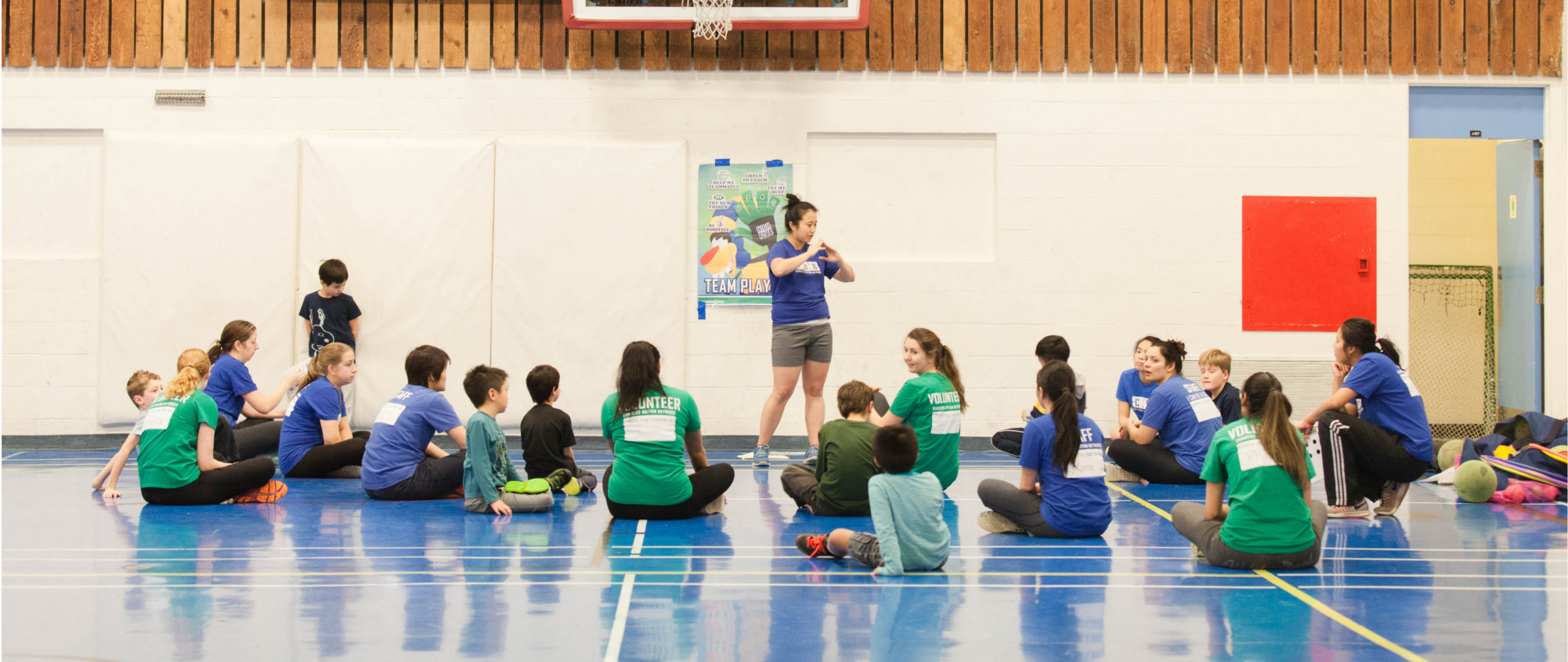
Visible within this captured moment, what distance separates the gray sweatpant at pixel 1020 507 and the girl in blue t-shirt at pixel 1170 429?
200 cm

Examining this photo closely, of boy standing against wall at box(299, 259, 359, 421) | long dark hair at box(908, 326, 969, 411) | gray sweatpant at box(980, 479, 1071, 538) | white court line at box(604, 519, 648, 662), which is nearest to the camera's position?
white court line at box(604, 519, 648, 662)

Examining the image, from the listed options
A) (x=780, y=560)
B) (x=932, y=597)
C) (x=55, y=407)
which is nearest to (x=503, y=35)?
(x=55, y=407)

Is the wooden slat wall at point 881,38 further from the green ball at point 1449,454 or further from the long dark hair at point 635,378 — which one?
the long dark hair at point 635,378

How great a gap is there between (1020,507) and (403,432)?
145 inches

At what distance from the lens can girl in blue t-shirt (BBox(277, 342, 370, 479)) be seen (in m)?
7.41

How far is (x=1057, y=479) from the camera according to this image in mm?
5410

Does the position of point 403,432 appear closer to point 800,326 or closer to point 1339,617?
point 800,326

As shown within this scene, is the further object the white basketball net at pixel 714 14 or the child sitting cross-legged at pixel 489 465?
the white basketball net at pixel 714 14

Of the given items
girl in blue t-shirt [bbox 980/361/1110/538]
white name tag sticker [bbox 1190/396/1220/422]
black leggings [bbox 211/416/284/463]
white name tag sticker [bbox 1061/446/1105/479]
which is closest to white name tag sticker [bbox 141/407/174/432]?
black leggings [bbox 211/416/284/463]

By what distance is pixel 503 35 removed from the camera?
32.9ft

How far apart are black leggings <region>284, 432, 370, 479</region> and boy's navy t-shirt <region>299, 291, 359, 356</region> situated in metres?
2.17

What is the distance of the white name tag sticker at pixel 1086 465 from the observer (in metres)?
5.30

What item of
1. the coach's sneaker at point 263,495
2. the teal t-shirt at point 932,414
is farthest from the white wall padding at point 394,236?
the teal t-shirt at point 932,414

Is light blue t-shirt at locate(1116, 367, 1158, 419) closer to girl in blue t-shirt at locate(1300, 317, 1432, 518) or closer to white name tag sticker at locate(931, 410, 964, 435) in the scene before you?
girl in blue t-shirt at locate(1300, 317, 1432, 518)
